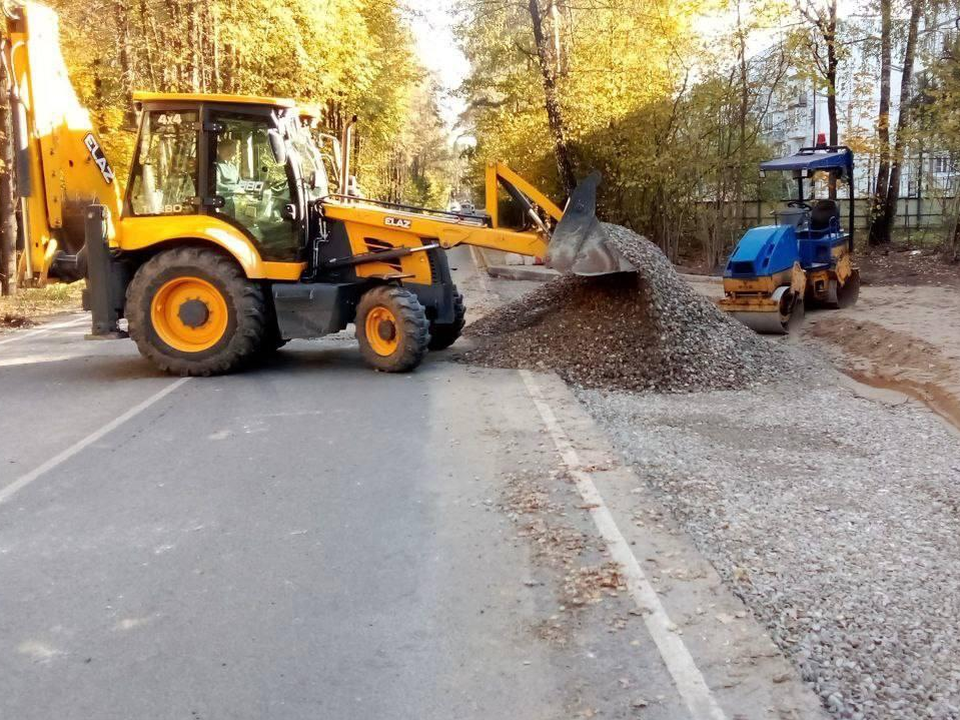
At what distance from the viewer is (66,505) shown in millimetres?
5793

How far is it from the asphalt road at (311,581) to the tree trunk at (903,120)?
58.8 feet

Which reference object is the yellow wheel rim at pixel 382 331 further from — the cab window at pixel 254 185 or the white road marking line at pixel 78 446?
the white road marking line at pixel 78 446

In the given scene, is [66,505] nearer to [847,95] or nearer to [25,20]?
[25,20]

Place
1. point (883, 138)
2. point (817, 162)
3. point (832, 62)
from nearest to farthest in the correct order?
point (817, 162) → point (883, 138) → point (832, 62)

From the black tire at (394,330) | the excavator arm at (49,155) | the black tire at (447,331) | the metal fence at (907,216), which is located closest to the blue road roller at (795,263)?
the black tire at (447,331)

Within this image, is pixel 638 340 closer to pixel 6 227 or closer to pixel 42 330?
pixel 42 330

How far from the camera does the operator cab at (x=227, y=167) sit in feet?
32.7

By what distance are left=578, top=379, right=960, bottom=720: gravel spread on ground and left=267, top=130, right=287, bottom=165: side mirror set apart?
416cm

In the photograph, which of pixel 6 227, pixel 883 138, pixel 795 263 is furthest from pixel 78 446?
pixel 883 138

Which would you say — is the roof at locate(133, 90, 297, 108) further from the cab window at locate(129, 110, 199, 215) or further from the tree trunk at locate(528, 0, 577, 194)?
the tree trunk at locate(528, 0, 577, 194)

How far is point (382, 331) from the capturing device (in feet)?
33.3

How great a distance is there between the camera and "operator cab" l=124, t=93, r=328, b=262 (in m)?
9.97

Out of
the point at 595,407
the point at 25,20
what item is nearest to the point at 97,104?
the point at 25,20

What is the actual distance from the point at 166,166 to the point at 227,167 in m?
0.71
